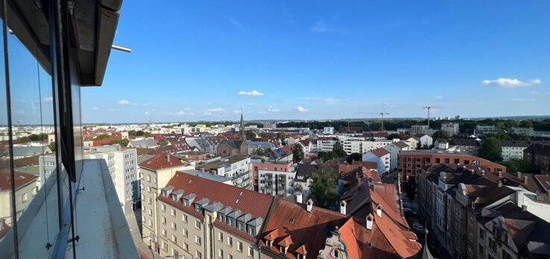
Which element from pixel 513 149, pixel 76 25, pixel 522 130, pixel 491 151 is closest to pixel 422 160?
pixel 491 151

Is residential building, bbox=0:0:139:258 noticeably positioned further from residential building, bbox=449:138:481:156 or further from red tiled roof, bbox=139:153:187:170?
residential building, bbox=449:138:481:156

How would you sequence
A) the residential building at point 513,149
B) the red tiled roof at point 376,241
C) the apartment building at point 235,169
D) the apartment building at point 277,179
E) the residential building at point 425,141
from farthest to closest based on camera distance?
the residential building at point 425,141 → the residential building at point 513,149 → the apartment building at point 277,179 → the apartment building at point 235,169 → the red tiled roof at point 376,241

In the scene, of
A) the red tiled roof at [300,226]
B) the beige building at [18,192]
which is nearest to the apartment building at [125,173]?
the red tiled roof at [300,226]

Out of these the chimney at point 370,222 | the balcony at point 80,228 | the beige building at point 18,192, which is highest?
the beige building at point 18,192

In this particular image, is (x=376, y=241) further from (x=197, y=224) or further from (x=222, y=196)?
(x=197, y=224)

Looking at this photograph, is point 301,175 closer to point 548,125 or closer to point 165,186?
point 165,186

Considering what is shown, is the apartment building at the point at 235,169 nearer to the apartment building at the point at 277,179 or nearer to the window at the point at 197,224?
the apartment building at the point at 277,179

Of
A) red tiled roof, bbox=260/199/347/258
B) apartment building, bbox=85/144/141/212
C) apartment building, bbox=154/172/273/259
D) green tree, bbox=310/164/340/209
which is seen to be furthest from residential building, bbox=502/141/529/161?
apartment building, bbox=85/144/141/212
